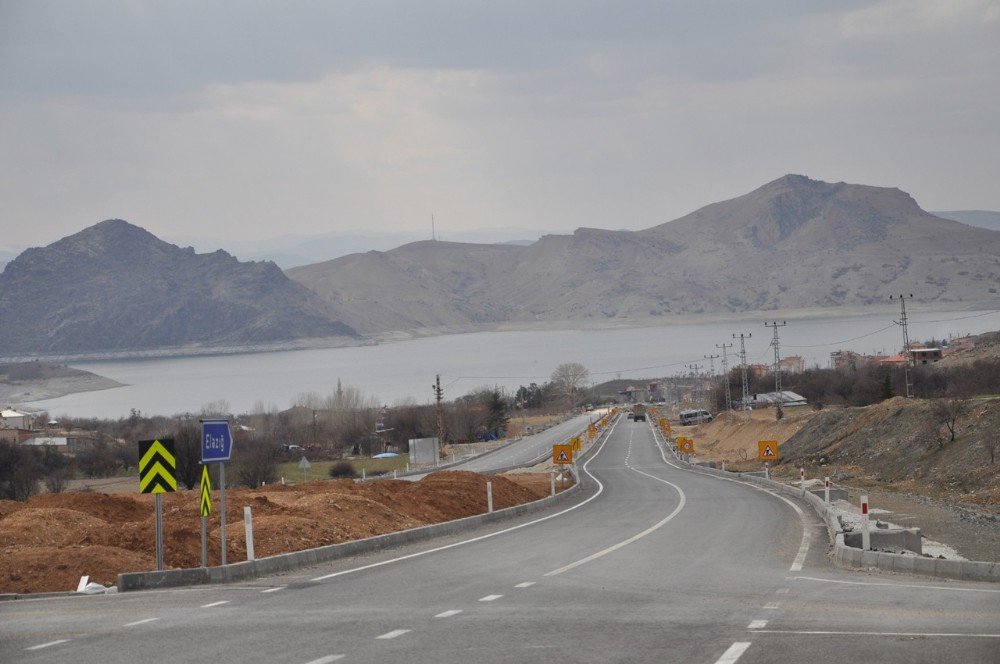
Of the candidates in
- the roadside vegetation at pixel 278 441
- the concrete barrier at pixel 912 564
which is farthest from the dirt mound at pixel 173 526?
the roadside vegetation at pixel 278 441

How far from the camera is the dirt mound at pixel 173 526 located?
18.6 metres

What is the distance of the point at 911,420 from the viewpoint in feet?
209

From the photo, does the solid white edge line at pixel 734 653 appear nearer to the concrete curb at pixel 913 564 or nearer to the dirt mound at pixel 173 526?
the concrete curb at pixel 913 564

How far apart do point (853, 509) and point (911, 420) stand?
1301 inches

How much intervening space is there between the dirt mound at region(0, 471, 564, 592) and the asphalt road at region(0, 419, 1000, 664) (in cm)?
192

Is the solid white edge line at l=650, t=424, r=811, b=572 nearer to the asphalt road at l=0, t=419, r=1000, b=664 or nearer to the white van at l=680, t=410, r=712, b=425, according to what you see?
the asphalt road at l=0, t=419, r=1000, b=664

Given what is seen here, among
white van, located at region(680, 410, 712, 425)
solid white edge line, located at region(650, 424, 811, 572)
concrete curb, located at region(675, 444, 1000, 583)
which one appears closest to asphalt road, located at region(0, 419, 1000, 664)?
solid white edge line, located at region(650, 424, 811, 572)

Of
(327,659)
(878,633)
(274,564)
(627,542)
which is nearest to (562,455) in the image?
(627,542)

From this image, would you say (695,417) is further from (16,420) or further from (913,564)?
(913,564)

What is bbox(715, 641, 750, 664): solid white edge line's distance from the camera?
9754 millimetres

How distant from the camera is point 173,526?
72.2 feet

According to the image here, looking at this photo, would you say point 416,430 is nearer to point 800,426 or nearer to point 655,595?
point 800,426

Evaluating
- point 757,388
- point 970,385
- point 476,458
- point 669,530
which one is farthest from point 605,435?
point 669,530

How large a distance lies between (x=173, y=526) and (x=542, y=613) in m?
11.1
